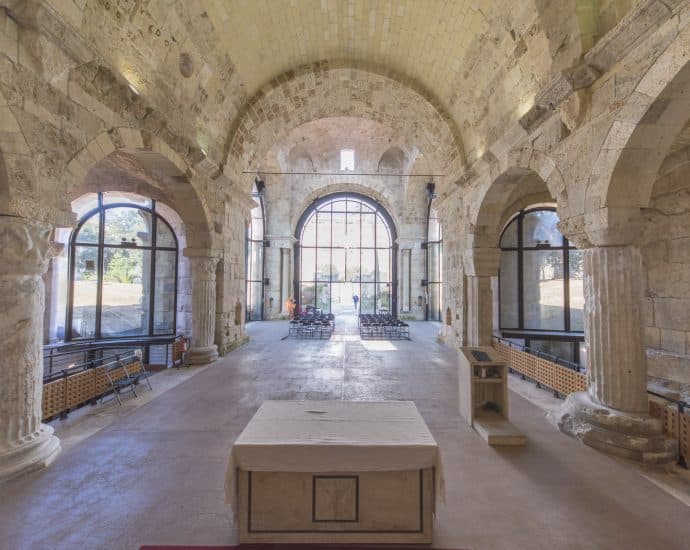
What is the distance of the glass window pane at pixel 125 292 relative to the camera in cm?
932

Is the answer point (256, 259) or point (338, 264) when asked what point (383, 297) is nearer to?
point (338, 264)

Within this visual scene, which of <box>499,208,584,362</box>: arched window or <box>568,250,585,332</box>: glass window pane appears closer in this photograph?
<box>568,250,585,332</box>: glass window pane

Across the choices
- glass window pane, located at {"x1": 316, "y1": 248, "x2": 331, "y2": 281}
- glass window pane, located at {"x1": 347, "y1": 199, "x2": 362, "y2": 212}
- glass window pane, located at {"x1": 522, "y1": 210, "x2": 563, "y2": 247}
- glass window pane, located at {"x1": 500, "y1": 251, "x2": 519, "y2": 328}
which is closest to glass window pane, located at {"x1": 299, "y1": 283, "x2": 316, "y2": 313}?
glass window pane, located at {"x1": 316, "y1": 248, "x2": 331, "y2": 281}

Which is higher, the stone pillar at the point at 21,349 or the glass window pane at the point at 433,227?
the glass window pane at the point at 433,227

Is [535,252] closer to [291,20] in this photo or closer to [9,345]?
[291,20]

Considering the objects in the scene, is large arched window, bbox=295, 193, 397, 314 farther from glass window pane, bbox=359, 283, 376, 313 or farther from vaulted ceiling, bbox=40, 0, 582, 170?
vaulted ceiling, bbox=40, 0, 582, 170

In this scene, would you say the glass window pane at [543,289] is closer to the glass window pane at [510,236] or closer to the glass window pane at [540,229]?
Result: the glass window pane at [540,229]

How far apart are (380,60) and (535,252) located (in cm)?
701

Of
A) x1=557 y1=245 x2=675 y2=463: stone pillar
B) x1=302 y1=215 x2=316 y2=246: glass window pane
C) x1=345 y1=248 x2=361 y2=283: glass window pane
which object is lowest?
x1=557 y1=245 x2=675 y2=463: stone pillar

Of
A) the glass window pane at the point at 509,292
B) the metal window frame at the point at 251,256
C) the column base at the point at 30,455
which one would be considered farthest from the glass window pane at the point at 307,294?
the column base at the point at 30,455

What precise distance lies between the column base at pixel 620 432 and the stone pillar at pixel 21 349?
590 centimetres

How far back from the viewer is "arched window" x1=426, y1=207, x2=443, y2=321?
17812 millimetres

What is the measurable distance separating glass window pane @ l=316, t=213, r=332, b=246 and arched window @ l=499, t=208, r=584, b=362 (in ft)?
36.2

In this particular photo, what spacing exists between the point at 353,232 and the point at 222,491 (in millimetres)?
17200
